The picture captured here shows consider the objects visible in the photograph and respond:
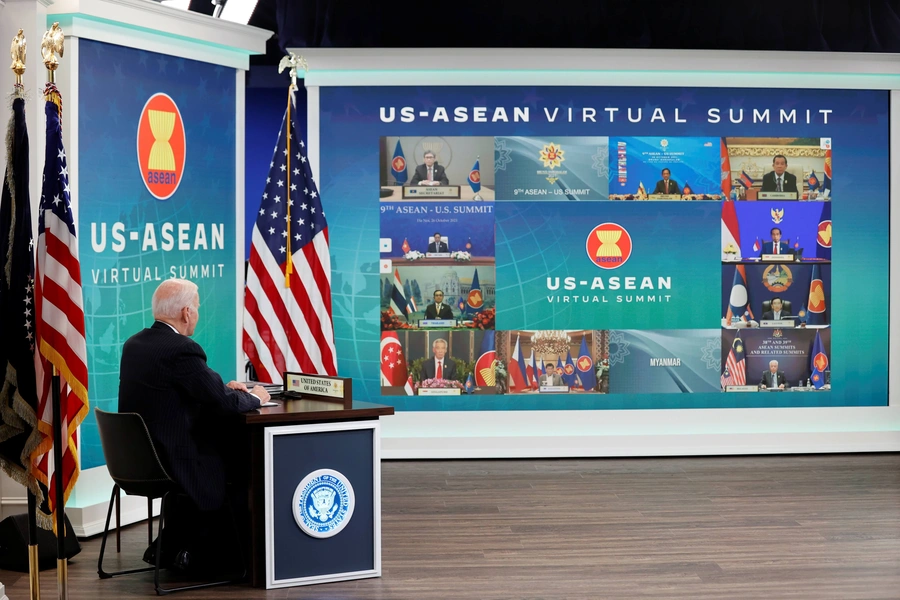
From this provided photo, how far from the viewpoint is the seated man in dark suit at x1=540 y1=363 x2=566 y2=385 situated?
797 centimetres

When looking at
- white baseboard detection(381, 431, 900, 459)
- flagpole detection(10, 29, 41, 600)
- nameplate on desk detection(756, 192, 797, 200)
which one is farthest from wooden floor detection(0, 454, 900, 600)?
nameplate on desk detection(756, 192, 797, 200)

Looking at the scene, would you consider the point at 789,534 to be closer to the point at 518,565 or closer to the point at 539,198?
the point at 518,565

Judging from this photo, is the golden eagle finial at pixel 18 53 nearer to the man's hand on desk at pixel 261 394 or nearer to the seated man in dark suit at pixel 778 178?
the man's hand on desk at pixel 261 394

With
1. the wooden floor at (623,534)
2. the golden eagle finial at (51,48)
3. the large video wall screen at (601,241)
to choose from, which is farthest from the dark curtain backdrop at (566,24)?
the golden eagle finial at (51,48)

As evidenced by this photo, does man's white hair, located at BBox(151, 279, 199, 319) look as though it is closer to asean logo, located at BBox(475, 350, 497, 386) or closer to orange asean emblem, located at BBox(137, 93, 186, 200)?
orange asean emblem, located at BBox(137, 93, 186, 200)

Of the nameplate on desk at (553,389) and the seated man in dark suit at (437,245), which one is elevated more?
the seated man in dark suit at (437,245)

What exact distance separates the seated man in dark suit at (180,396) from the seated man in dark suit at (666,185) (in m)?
4.20

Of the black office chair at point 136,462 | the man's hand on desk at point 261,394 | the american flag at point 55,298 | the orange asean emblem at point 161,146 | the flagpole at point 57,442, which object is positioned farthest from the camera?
the orange asean emblem at point 161,146

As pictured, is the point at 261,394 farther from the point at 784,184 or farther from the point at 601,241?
the point at 784,184

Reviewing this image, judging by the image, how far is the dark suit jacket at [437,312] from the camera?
795 centimetres

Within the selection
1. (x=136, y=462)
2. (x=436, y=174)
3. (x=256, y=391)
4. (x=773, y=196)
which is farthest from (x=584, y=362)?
(x=136, y=462)

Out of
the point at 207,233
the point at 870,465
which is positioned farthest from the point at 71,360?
the point at 870,465

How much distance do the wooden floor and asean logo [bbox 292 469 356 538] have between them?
0.96ft

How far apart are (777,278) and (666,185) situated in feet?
3.82
